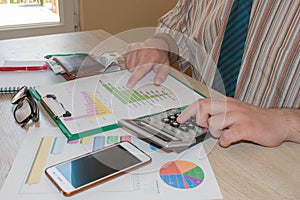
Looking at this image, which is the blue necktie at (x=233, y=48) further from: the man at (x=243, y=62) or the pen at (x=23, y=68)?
the pen at (x=23, y=68)

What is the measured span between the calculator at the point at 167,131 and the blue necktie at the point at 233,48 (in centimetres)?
30

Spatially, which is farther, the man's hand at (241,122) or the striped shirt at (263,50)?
the striped shirt at (263,50)

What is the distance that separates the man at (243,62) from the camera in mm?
667

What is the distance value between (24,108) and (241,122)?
0.46m

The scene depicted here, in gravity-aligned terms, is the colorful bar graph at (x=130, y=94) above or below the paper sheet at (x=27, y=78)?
above

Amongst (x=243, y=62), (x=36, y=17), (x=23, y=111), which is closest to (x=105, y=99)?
(x=23, y=111)

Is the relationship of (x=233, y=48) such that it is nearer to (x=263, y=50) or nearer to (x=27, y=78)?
(x=263, y=50)

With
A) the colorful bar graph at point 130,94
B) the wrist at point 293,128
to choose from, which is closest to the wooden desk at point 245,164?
the wrist at point 293,128

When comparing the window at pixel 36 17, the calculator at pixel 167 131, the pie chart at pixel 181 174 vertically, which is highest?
the calculator at pixel 167 131

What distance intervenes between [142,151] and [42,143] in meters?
0.19

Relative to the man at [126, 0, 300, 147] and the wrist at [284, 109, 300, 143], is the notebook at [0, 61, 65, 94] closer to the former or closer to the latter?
the man at [126, 0, 300, 147]

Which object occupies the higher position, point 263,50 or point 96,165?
point 263,50

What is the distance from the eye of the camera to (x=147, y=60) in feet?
3.16

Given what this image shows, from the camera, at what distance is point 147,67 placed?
92cm
